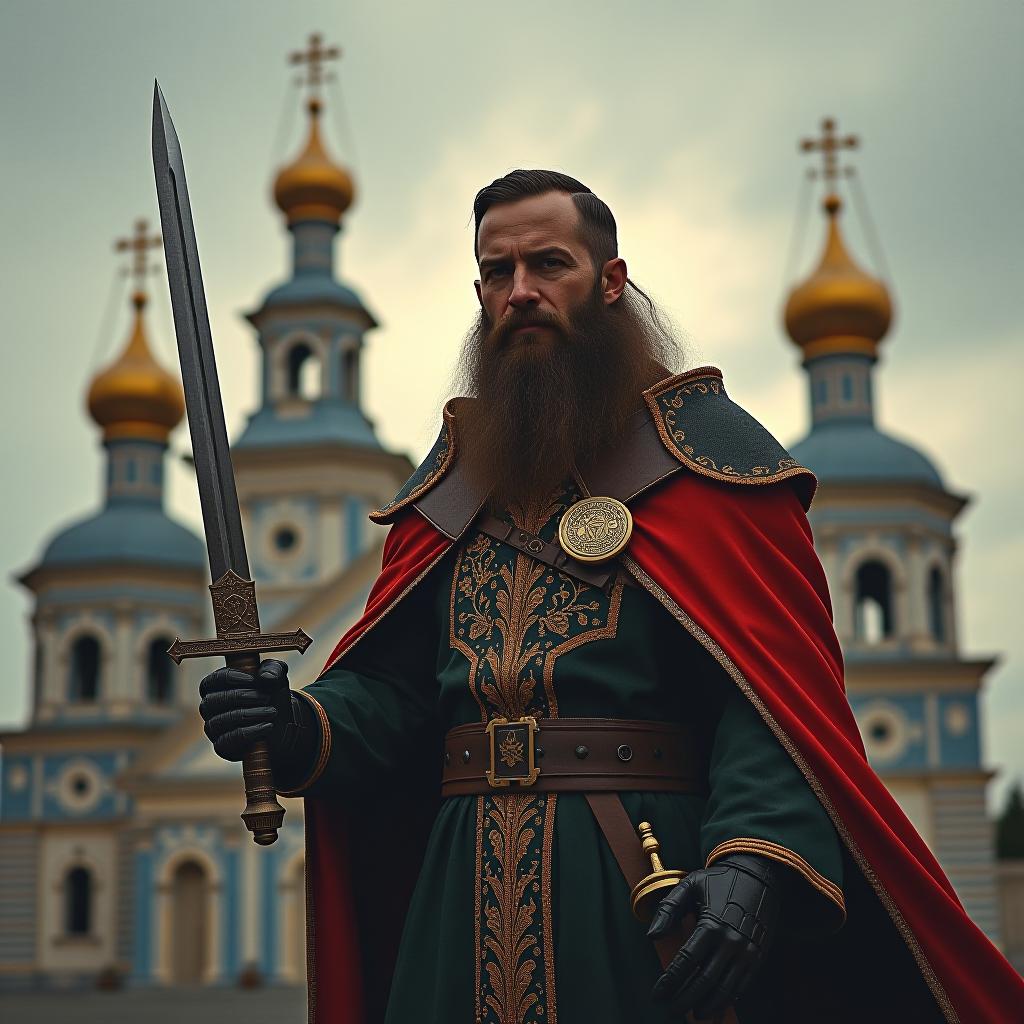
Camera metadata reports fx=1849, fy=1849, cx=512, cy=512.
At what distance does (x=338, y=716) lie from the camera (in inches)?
137

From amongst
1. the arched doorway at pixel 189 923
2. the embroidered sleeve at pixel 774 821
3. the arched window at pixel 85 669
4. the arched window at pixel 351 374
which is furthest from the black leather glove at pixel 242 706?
the arched window at pixel 85 669

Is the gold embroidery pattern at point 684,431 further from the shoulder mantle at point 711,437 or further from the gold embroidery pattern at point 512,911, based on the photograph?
the gold embroidery pattern at point 512,911

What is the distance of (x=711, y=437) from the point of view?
11.5ft

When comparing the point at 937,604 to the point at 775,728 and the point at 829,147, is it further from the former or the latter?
the point at 775,728

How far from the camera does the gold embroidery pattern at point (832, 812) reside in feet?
10.4

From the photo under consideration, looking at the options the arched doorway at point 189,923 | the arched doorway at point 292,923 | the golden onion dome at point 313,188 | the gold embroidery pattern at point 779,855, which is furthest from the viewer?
the golden onion dome at point 313,188

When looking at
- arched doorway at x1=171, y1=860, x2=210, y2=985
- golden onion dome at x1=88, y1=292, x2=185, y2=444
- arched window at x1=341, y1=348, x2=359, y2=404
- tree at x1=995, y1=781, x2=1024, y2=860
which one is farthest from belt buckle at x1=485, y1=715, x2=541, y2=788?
tree at x1=995, y1=781, x2=1024, y2=860

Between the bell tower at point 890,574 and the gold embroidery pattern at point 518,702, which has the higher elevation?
the bell tower at point 890,574

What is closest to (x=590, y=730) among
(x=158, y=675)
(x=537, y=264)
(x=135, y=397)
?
(x=537, y=264)

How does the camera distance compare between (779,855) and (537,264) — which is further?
(537,264)

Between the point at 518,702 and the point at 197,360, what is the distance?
2.76ft

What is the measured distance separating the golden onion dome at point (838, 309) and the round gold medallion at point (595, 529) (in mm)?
27622

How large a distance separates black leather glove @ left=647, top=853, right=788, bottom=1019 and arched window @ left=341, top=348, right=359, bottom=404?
29.9 meters

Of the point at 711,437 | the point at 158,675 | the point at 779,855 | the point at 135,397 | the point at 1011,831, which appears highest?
the point at 135,397
